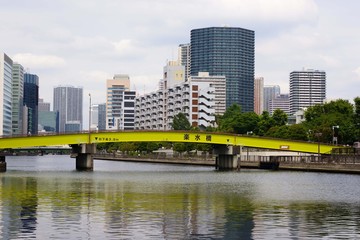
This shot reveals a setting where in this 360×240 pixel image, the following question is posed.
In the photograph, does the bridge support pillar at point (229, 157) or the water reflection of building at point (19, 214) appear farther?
the bridge support pillar at point (229, 157)

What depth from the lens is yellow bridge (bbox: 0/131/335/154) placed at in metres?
136

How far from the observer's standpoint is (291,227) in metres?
44.9

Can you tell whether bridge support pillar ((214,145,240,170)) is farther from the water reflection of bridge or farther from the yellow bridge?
the yellow bridge

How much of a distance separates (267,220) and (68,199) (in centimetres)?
2256

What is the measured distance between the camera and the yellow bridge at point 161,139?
136 meters

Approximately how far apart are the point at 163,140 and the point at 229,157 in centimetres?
1709

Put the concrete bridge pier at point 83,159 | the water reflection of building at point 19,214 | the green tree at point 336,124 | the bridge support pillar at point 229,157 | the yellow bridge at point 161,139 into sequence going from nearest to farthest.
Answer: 1. the water reflection of building at point 19,214
2. the yellow bridge at point 161,139
3. the concrete bridge pier at point 83,159
4. the bridge support pillar at point 229,157
5. the green tree at point 336,124

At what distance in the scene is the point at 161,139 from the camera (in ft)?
475

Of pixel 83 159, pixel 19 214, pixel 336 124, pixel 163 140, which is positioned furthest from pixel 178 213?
pixel 336 124

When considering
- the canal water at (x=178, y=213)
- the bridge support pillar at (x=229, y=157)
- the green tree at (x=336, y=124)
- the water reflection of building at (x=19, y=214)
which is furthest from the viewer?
the green tree at (x=336, y=124)

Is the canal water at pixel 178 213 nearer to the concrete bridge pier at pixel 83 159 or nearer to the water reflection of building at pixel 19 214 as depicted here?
the water reflection of building at pixel 19 214

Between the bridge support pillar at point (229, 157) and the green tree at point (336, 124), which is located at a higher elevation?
the green tree at point (336, 124)

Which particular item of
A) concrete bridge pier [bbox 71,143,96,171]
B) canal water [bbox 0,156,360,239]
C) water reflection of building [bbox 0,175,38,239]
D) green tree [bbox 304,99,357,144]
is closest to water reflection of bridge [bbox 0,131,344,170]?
concrete bridge pier [bbox 71,143,96,171]

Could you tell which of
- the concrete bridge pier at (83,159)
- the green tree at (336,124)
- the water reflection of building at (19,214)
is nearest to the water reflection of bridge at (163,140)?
the concrete bridge pier at (83,159)
